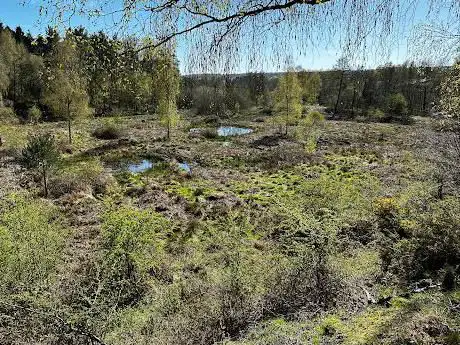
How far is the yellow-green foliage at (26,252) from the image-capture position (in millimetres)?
6723

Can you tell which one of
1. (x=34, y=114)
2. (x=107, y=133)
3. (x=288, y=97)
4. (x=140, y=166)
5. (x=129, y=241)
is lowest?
(x=140, y=166)

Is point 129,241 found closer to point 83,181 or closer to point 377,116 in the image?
point 83,181

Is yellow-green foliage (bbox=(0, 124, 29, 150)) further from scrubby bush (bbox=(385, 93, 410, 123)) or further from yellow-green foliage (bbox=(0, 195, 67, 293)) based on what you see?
A: scrubby bush (bbox=(385, 93, 410, 123))

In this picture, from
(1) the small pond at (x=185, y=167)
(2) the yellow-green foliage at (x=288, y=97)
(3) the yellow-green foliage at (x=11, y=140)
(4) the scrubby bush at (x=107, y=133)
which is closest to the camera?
(3) the yellow-green foliage at (x=11, y=140)

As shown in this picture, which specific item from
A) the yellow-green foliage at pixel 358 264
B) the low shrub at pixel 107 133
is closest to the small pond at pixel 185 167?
the low shrub at pixel 107 133

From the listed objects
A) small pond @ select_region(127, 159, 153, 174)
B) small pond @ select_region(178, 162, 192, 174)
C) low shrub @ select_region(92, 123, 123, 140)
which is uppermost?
low shrub @ select_region(92, 123, 123, 140)

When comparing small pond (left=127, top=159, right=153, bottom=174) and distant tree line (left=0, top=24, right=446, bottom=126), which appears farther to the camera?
small pond (left=127, top=159, right=153, bottom=174)

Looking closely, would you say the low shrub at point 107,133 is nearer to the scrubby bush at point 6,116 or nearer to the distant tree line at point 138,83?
the distant tree line at point 138,83

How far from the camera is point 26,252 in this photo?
7.30 metres

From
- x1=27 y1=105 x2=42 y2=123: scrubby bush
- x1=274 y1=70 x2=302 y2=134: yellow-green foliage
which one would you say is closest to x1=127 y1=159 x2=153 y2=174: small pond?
x1=274 y1=70 x2=302 y2=134: yellow-green foliage

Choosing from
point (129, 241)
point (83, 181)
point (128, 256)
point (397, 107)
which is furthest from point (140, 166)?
point (397, 107)

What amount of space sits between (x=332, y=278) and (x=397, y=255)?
270 cm

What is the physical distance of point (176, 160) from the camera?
26.5 m

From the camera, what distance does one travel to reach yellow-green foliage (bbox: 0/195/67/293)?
6.72 meters
